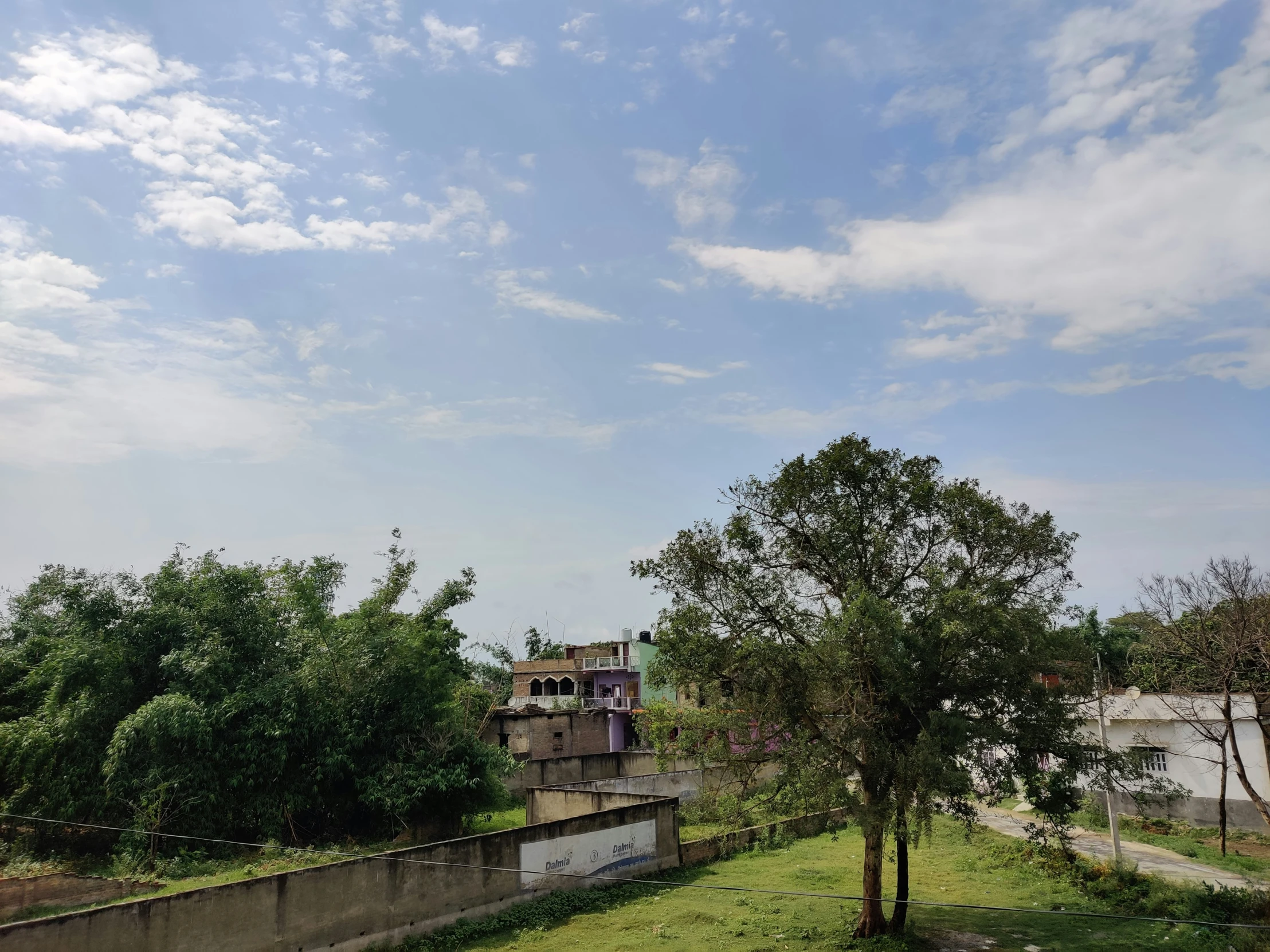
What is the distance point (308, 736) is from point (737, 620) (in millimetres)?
12804

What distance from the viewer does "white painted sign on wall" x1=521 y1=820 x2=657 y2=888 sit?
16422 mm

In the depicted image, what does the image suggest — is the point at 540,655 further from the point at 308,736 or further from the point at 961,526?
the point at 961,526

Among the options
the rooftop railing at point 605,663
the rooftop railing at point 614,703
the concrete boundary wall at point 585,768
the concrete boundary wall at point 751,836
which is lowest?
the concrete boundary wall at point 751,836

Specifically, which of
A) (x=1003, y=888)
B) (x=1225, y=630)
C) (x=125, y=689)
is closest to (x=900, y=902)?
(x=1003, y=888)

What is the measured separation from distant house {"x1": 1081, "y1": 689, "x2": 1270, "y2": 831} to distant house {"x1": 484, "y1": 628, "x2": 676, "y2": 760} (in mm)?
18725

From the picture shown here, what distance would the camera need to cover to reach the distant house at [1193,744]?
840 inches

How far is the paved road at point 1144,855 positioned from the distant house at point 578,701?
52.0ft

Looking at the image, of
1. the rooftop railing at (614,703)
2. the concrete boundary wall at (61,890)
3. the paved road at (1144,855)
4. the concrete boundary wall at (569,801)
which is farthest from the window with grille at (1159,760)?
the concrete boundary wall at (61,890)

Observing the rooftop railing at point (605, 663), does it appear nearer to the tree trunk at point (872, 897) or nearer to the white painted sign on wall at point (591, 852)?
the white painted sign on wall at point (591, 852)

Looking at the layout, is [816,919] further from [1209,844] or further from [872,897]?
[1209,844]

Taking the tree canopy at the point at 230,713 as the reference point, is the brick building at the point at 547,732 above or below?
below


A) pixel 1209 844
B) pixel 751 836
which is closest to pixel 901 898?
pixel 751 836

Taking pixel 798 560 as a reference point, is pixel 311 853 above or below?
below

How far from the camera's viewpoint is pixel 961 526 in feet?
43.6
